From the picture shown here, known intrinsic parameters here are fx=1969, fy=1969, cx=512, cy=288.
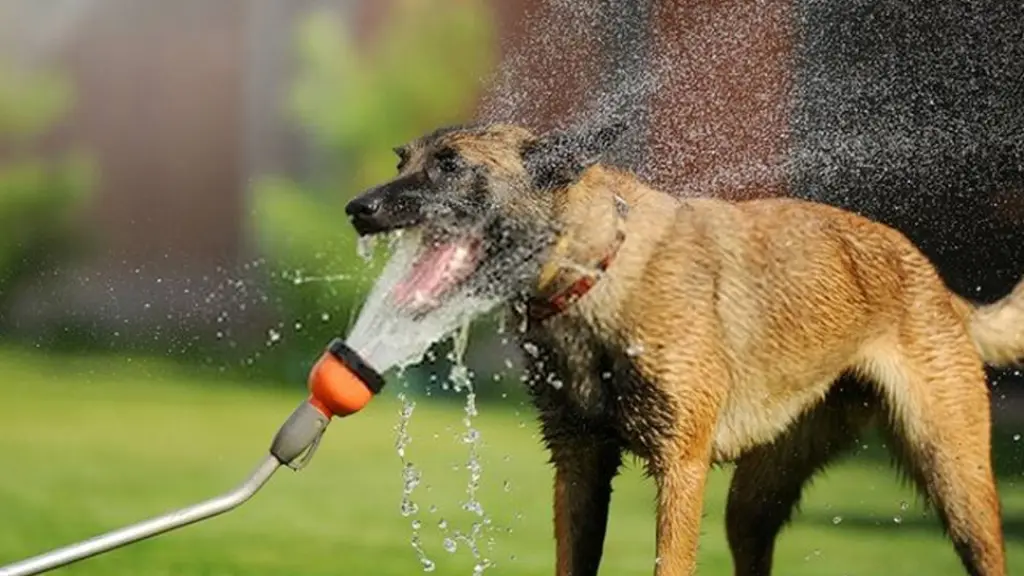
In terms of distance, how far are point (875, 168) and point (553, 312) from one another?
174cm

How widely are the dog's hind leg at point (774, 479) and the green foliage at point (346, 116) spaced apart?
4.01 feet

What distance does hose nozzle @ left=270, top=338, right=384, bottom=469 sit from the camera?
2.77 meters

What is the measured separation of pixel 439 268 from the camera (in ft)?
10.7

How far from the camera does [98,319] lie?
15.8 ft

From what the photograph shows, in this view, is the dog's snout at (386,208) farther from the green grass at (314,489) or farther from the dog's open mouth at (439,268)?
the green grass at (314,489)

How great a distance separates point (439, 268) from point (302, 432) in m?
0.58

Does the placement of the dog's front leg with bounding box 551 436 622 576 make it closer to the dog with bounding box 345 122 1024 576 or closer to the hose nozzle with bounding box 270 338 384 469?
the dog with bounding box 345 122 1024 576

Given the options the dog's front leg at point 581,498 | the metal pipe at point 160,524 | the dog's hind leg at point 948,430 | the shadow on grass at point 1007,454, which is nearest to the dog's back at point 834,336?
the dog's hind leg at point 948,430

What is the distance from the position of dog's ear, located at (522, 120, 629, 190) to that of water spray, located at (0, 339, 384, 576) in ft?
2.05

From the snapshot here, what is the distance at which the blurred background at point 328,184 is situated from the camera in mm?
4730

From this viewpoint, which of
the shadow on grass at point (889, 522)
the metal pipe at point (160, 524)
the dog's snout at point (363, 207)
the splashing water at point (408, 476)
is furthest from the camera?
the shadow on grass at point (889, 522)

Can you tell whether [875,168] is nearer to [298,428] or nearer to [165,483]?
[165,483]

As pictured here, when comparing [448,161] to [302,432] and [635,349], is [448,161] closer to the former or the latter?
[635,349]

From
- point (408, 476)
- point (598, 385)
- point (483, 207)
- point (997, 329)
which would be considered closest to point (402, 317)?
point (483, 207)
